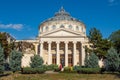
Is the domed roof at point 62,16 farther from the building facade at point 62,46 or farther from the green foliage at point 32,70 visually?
the green foliage at point 32,70

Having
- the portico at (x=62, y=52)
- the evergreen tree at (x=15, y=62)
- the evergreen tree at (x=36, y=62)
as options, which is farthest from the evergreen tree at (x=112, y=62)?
the portico at (x=62, y=52)

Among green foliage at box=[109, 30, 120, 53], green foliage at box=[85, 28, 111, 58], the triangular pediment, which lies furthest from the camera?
the triangular pediment

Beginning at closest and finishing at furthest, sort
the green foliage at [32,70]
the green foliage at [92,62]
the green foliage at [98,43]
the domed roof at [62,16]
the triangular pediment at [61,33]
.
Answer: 1. the green foliage at [32,70]
2. the green foliage at [92,62]
3. the green foliage at [98,43]
4. the triangular pediment at [61,33]
5. the domed roof at [62,16]

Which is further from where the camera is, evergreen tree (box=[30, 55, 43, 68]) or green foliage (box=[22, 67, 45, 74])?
evergreen tree (box=[30, 55, 43, 68])

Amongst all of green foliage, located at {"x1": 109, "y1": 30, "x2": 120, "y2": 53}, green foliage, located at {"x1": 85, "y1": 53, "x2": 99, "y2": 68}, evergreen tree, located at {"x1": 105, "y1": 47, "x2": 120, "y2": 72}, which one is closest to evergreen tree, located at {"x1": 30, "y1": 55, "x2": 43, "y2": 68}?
green foliage, located at {"x1": 85, "y1": 53, "x2": 99, "y2": 68}

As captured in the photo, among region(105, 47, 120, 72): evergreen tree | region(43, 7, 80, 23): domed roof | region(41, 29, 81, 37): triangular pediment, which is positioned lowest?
region(105, 47, 120, 72): evergreen tree

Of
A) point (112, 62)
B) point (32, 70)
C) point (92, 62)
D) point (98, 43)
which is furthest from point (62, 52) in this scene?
point (32, 70)

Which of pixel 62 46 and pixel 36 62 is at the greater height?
pixel 62 46

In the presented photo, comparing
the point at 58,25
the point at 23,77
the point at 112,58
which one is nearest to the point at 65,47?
the point at 58,25

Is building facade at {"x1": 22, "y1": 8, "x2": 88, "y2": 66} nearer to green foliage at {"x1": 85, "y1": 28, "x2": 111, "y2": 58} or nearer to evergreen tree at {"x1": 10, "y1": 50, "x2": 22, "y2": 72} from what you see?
green foliage at {"x1": 85, "y1": 28, "x2": 111, "y2": 58}

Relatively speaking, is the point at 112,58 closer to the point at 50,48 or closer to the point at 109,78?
the point at 109,78

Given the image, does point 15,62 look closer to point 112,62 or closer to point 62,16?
point 112,62

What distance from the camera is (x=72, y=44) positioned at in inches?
2675

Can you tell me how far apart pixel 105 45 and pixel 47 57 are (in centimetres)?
2655
